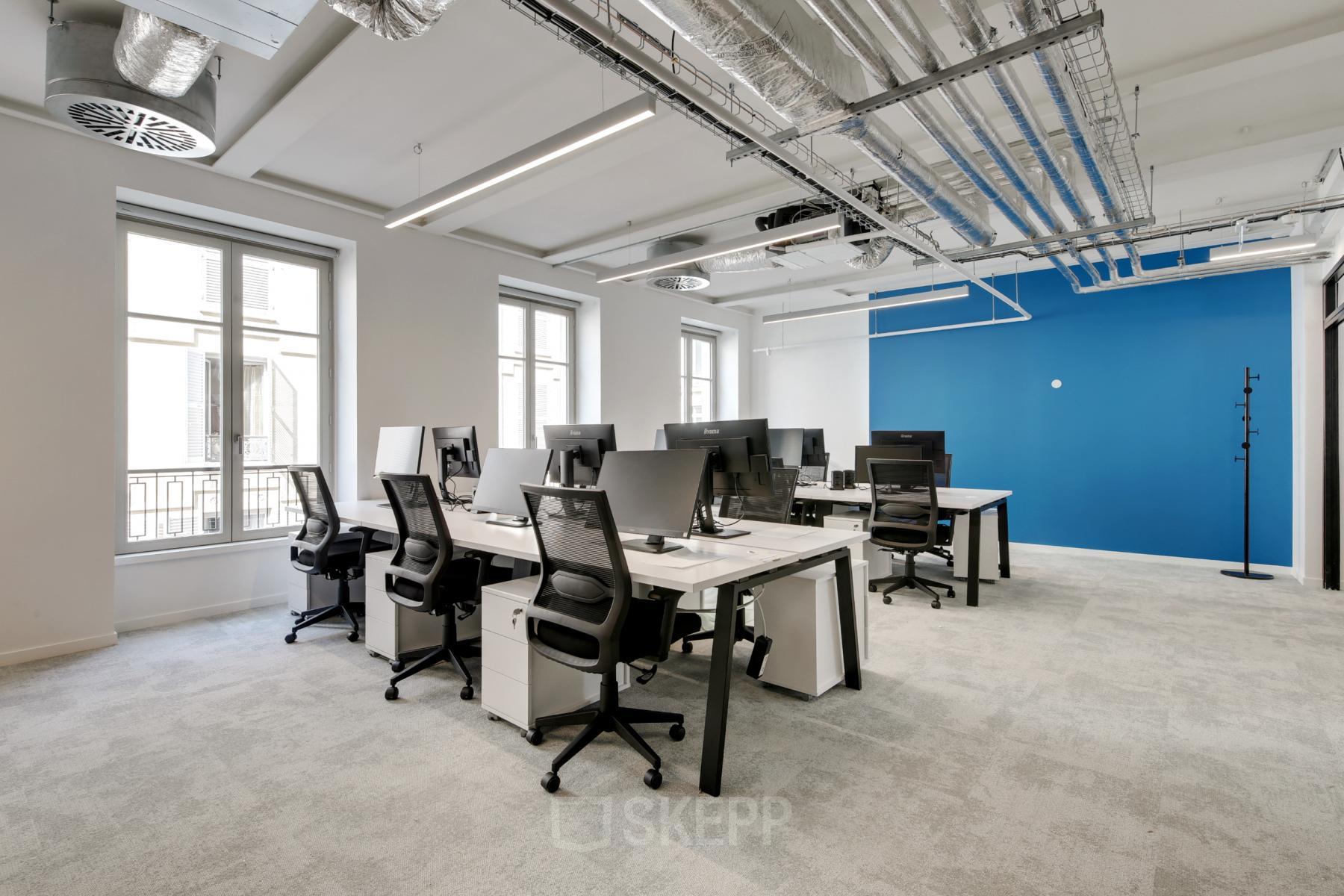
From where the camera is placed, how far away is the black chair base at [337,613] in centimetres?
400

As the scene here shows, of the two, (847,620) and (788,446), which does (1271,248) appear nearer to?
(788,446)

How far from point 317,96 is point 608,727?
139 inches

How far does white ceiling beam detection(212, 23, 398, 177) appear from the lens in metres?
3.07

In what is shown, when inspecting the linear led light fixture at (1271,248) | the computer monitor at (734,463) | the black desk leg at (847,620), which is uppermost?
the linear led light fixture at (1271,248)

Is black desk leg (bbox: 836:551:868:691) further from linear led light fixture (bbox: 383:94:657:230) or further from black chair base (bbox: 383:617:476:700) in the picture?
linear led light fixture (bbox: 383:94:657:230)

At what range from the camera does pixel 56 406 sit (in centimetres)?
384

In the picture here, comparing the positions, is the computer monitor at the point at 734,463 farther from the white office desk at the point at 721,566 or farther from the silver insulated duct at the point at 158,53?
the silver insulated duct at the point at 158,53

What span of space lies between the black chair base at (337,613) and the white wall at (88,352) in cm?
102

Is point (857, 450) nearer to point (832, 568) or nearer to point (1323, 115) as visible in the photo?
point (832, 568)

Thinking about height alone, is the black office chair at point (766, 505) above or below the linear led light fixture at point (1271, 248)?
below

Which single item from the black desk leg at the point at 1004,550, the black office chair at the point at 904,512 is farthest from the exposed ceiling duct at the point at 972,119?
the black desk leg at the point at 1004,550

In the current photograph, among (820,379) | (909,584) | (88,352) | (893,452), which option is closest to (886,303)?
(820,379)

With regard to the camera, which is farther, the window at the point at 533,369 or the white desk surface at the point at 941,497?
the window at the point at 533,369

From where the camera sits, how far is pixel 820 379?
9.23 metres
